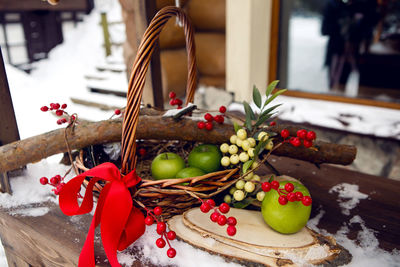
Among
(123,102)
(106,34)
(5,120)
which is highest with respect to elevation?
(106,34)

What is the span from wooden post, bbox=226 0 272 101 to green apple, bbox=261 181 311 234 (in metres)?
1.41

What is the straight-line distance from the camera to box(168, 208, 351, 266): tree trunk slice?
2.18 ft

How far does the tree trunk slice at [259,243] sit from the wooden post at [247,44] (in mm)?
1394

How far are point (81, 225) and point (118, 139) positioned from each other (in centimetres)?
25

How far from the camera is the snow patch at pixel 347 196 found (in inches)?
35.4

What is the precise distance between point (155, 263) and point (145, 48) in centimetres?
47

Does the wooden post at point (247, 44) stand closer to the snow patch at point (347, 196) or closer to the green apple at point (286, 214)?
the snow patch at point (347, 196)

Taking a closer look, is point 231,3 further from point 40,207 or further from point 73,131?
point 40,207

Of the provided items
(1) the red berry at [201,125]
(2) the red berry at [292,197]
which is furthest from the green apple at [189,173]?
(2) the red berry at [292,197]

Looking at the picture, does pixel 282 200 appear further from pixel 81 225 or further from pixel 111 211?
pixel 81 225

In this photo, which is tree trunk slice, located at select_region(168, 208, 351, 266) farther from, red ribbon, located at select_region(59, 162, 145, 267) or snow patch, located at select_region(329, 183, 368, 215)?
snow patch, located at select_region(329, 183, 368, 215)

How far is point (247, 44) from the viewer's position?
6.41 feet

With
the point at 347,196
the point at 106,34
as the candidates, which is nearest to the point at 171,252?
the point at 347,196

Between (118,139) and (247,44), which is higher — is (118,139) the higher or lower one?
the lower one
